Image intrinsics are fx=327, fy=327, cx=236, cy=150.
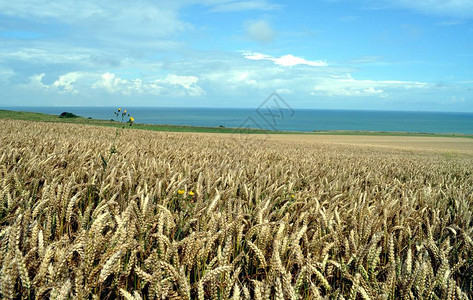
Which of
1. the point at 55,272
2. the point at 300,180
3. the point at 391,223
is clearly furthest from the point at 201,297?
the point at 300,180

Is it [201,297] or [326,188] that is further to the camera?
[326,188]

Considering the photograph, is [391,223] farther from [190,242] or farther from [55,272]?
[55,272]

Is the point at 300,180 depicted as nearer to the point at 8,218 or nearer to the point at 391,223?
the point at 391,223

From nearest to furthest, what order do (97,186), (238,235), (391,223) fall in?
(238,235) < (391,223) < (97,186)

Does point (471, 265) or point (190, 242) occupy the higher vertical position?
point (190, 242)

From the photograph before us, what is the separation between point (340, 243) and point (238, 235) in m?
0.64

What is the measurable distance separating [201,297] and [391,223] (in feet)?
6.30

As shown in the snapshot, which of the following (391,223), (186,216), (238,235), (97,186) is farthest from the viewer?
(97,186)

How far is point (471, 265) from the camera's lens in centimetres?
188

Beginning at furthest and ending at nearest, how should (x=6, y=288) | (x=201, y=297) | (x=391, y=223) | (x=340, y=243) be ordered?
(x=391, y=223) < (x=340, y=243) < (x=201, y=297) < (x=6, y=288)

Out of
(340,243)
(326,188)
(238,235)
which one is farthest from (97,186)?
(326,188)

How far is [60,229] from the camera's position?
198 centimetres

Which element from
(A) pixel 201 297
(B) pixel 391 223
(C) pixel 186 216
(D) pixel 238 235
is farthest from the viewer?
(B) pixel 391 223

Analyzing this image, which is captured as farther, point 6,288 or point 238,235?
point 238,235
